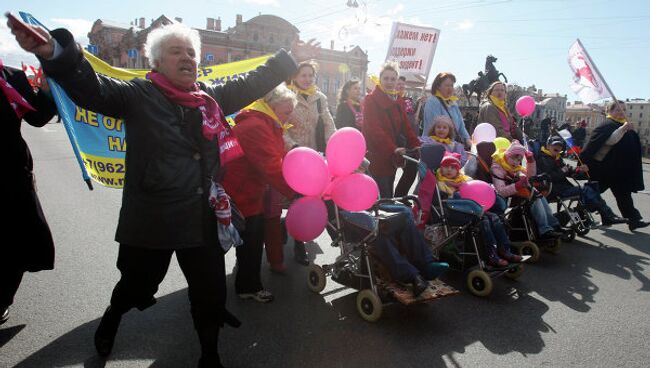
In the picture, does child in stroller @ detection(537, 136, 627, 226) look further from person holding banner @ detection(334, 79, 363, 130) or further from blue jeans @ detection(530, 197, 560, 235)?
person holding banner @ detection(334, 79, 363, 130)

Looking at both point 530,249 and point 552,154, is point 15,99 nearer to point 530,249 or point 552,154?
point 530,249

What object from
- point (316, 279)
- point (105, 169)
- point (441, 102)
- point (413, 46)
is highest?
point (413, 46)

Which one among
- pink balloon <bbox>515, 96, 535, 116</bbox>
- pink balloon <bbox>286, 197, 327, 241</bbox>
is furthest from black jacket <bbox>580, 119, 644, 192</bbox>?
pink balloon <bbox>286, 197, 327, 241</bbox>

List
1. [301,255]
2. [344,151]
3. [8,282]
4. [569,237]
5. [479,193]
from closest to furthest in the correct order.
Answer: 1. [8,282]
2. [344,151]
3. [479,193]
4. [301,255]
5. [569,237]

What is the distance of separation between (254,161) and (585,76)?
17.9ft

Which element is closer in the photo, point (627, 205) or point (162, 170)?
point (162, 170)

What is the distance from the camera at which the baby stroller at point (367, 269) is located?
313 centimetres

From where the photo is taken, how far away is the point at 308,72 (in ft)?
15.1

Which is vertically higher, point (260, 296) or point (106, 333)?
point (106, 333)

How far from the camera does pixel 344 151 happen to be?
3.19 m

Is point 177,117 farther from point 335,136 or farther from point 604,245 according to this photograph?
point 604,245

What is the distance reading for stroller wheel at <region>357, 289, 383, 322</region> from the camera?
3.07m

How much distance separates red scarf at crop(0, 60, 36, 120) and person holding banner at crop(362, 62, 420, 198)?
3299 mm

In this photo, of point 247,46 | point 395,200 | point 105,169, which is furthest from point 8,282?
point 247,46
